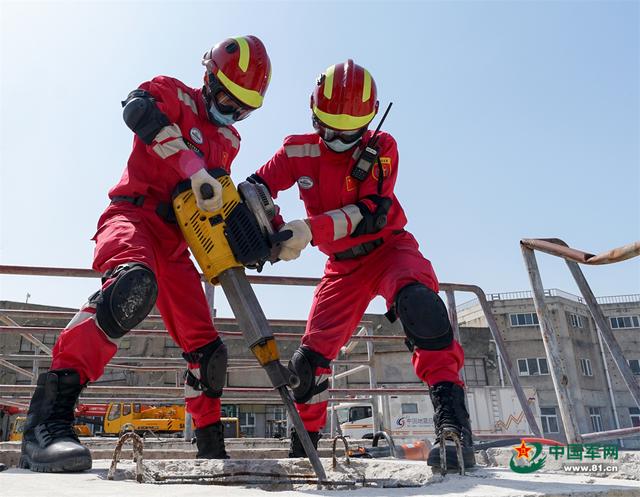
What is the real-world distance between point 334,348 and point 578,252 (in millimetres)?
1254

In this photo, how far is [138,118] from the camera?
2334mm

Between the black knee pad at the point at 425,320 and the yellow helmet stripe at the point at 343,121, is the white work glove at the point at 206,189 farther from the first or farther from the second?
the black knee pad at the point at 425,320

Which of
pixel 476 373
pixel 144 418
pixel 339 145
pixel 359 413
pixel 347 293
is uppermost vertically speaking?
pixel 476 373

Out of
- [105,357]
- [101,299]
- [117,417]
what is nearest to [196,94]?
[101,299]

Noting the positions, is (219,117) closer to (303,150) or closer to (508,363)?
(303,150)

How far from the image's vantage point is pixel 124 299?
198 cm

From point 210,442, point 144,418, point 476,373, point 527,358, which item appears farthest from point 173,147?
point 527,358

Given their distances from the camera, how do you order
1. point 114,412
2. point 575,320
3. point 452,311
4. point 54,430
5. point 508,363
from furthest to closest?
point 575,320
point 114,412
point 452,311
point 508,363
point 54,430

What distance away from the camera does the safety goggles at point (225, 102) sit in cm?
258

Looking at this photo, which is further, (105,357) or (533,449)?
(533,449)

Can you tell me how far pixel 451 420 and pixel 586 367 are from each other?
32317 millimetres

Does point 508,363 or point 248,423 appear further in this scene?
point 248,423

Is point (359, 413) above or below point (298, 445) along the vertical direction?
above

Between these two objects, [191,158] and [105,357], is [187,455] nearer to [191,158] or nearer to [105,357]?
[105,357]
